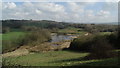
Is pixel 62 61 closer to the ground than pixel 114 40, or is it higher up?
higher up

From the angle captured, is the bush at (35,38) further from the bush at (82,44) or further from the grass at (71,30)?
the grass at (71,30)

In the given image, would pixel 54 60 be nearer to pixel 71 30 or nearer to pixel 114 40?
pixel 114 40

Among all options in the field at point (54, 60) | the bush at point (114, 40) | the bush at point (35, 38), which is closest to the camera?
the field at point (54, 60)

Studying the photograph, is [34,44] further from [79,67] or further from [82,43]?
[79,67]

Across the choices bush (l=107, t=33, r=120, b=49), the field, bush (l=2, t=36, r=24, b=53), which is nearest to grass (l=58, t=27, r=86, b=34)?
the field

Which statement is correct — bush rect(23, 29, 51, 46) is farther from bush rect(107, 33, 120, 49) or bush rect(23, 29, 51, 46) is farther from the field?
bush rect(107, 33, 120, 49)

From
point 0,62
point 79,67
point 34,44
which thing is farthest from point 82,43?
point 0,62

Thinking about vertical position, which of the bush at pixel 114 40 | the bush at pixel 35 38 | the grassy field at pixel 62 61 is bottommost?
the bush at pixel 35 38

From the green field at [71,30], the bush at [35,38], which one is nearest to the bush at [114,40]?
the bush at [35,38]

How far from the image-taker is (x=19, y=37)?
2041 inches

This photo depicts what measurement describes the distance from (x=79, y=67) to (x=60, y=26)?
3073 inches

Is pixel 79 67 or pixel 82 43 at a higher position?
pixel 79 67

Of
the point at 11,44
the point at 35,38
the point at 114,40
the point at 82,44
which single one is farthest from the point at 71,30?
the point at 114,40

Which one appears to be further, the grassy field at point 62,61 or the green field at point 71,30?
the green field at point 71,30
